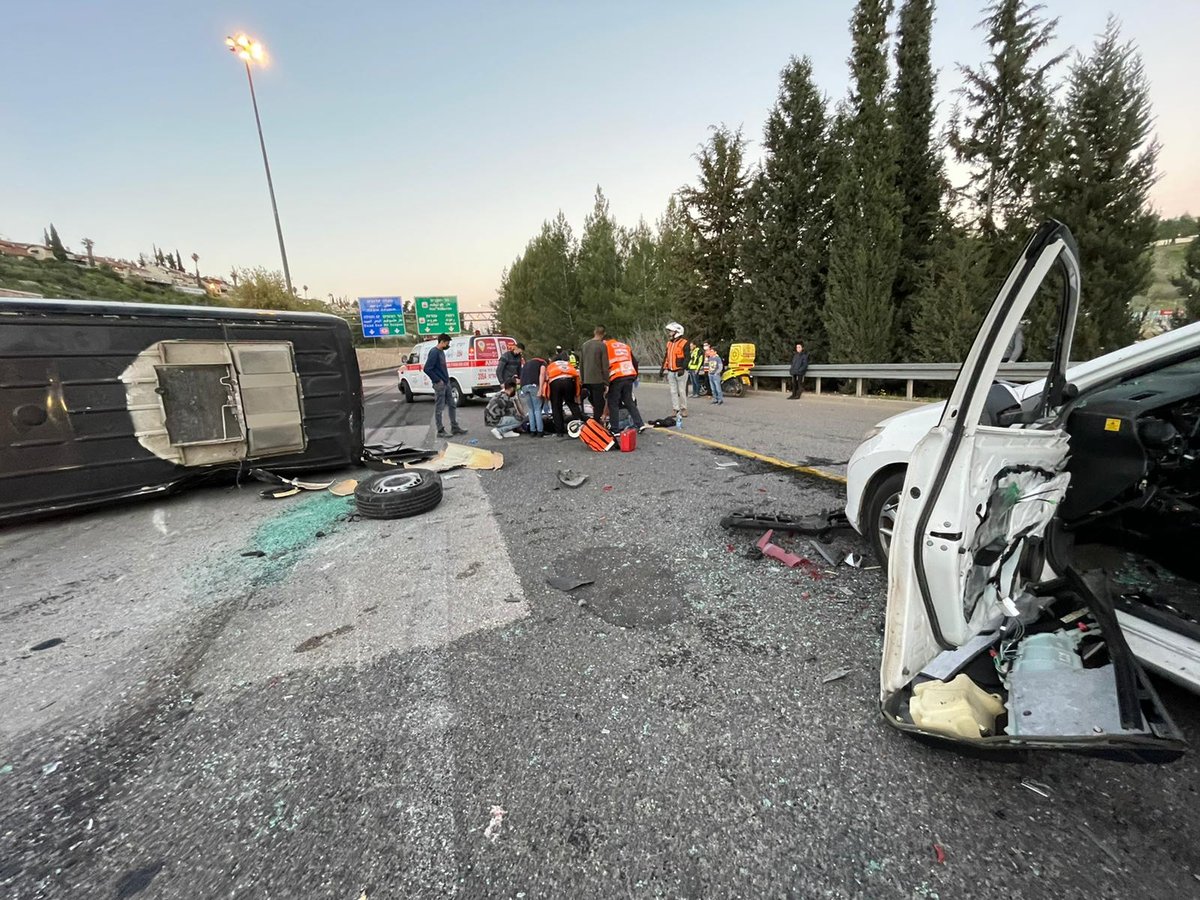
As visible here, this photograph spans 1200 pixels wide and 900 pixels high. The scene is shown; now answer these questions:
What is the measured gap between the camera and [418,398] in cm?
1708

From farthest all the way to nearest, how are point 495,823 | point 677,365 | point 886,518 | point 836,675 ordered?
point 677,365, point 886,518, point 836,675, point 495,823

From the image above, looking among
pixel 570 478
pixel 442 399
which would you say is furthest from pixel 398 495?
pixel 442 399

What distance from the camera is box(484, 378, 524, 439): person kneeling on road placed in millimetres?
9125

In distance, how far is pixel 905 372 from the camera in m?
11.4

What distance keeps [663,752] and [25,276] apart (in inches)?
2055

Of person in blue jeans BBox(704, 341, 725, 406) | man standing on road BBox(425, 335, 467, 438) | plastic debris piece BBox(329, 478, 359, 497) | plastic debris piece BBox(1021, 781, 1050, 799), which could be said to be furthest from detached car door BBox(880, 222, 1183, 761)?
person in blue jeans BBox(704, 341, 725, 406)

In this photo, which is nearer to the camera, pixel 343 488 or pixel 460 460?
pixel 343 488

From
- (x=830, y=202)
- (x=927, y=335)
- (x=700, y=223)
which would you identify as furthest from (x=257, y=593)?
(x=700, y=223)

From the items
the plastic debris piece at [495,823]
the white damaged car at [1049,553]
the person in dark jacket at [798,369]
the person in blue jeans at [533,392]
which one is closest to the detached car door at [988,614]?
the white damaged car at [1049,553]

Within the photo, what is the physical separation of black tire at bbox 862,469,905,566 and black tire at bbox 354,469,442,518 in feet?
12.0

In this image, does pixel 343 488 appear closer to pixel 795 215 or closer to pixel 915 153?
pixel 795 215

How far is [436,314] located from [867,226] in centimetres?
3542

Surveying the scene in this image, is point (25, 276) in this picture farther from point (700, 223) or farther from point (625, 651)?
point (625, 651)

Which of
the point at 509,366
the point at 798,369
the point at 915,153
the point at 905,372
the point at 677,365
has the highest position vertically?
the point at 915,153
